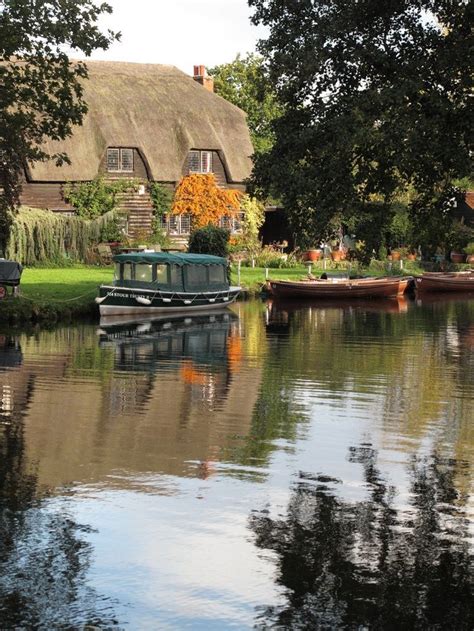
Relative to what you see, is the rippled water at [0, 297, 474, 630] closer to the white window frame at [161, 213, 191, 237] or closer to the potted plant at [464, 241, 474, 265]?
the white window frame at [161, 213, 191, 237]

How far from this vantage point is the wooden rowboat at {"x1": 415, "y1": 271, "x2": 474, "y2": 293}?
63469 mm

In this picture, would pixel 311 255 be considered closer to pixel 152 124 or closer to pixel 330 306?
pixel 152 124

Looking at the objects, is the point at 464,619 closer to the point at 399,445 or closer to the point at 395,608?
the point at 395,608

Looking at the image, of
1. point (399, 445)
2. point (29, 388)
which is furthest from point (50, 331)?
point (399, 445)

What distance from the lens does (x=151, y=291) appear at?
46.8 m

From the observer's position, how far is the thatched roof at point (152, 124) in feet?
227

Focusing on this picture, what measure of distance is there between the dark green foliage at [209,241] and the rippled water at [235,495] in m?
33.6

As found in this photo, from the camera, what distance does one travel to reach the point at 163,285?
4759 centimetres

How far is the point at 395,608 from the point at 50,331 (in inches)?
1110

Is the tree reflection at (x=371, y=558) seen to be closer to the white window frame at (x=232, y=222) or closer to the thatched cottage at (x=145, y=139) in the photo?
the thatched cottage at (x=145, y=139)

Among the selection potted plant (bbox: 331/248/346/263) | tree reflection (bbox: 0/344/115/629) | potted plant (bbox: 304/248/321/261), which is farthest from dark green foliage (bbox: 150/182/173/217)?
tree reflection (bbox: 0/344/115/629)

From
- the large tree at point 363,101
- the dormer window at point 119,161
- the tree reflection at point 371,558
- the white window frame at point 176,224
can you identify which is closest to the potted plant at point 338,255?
the white window frame at point 176,224

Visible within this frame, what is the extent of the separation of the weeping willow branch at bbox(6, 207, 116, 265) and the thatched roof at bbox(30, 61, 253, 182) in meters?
5.78

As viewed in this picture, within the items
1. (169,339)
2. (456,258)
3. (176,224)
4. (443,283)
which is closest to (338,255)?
(456,258)
